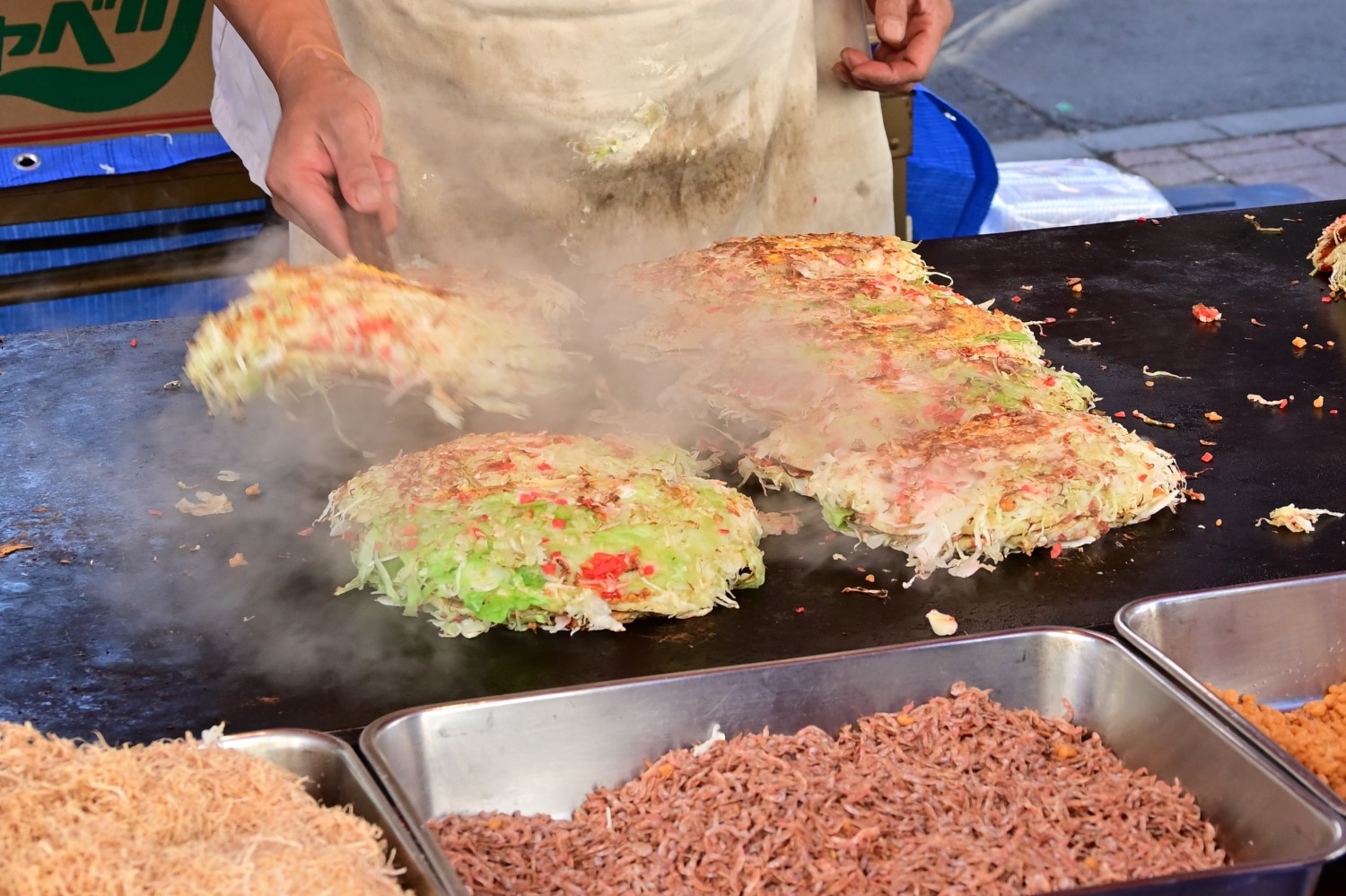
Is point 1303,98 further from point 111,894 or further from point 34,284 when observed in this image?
point 111,894

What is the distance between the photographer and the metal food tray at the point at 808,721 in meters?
2.12

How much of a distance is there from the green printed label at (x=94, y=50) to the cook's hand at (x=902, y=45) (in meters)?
3.05

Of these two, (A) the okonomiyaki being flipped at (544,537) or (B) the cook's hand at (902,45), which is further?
(B) the cook's hand at (902,45)

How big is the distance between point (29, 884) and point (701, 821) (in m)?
0.95

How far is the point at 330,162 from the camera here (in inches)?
130

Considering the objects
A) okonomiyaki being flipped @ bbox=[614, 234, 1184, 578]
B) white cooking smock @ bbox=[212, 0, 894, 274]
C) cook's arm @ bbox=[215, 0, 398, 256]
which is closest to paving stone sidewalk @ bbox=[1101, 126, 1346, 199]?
white cooking smock @ bbox=[212, 0, 894, 274]

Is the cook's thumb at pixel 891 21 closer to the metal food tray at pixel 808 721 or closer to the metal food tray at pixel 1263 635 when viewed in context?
the metal food tray at pixel 1263 635

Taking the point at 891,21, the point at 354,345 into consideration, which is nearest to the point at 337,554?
the point at 354,345

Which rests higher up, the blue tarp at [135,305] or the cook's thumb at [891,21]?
the cook's thumb at [891,21]

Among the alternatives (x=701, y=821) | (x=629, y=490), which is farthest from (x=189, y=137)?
(x=701, y=821)

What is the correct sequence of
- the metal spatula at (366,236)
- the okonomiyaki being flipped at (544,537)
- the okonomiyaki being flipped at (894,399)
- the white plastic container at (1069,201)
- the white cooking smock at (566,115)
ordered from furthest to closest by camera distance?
the white plastic container at (1069,201) < the white cooking smock at (566,115) < the metal spatula at (366,236) < the okonomiyaki being flipped at (894,399) < the okonomiyaki being flipped at (544,537)

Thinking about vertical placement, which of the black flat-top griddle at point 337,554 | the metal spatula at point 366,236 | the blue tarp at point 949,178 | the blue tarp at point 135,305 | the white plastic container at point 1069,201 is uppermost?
the metal spatula at point 366,236

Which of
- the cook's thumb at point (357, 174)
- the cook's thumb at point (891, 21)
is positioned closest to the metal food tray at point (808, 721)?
the cook's thumb at point (357, 174)

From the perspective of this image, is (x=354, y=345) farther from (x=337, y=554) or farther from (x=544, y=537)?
(x=544, y=537)
